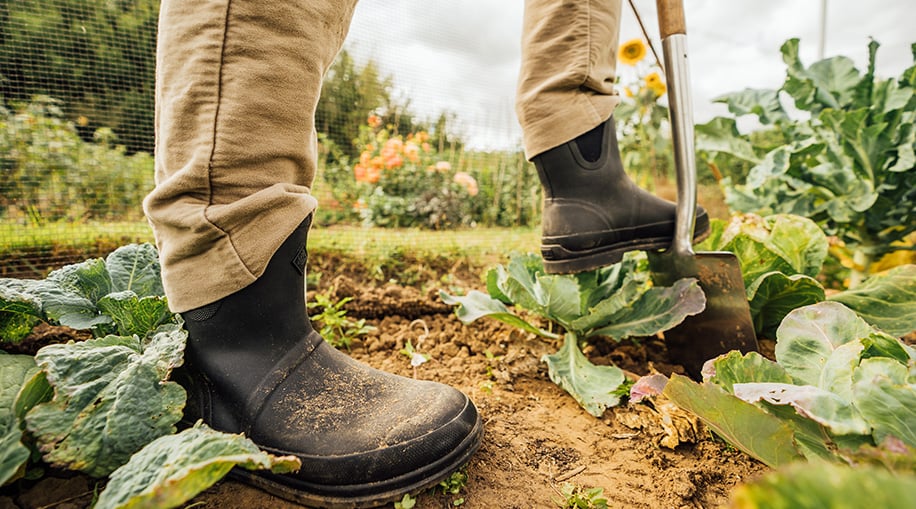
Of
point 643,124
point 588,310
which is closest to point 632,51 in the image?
point 643,124

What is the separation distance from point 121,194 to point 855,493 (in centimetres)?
420

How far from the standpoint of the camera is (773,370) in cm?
83

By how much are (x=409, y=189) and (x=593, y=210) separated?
138 inches

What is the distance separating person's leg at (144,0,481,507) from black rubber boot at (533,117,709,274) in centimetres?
61

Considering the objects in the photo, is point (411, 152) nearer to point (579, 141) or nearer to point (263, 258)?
point (579, 141)

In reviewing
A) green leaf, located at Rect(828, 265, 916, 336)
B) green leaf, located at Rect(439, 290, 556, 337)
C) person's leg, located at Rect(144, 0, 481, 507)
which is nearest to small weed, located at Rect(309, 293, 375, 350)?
green leaf, located at Rect(439, 290, 556, 337)

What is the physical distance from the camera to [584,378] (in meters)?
1.24

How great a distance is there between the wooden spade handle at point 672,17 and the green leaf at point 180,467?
4.92 ft

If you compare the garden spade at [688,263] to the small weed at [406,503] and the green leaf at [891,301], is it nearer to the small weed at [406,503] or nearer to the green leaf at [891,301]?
the green leaf at [891,301]

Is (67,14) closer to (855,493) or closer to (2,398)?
(2,398)

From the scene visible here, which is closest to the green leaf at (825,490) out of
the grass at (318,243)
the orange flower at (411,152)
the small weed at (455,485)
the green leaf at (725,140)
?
the small weed at (455,485)

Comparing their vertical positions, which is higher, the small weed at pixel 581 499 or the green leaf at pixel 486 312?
the green leaf at pixel 486 312

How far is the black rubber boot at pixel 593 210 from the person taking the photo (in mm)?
1349

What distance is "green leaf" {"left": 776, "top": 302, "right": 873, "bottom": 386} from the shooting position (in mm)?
814
